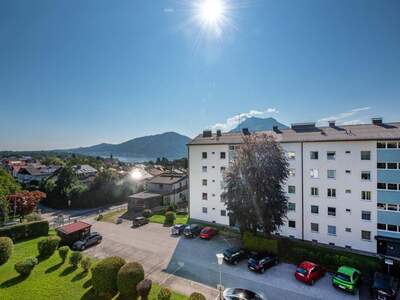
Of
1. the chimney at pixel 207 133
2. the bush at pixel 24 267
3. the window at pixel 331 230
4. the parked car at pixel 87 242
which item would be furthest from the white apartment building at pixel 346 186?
the bush at pixel 24 267

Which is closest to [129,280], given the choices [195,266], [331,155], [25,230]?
[195,266]

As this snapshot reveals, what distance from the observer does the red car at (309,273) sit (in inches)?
709

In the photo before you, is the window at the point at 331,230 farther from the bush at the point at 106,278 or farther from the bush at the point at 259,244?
the bush at the point at 106,278

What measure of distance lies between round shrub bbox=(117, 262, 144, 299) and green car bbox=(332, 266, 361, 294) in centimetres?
1477

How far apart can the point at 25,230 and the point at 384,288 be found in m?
36.6

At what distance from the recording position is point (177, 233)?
29.5 meters

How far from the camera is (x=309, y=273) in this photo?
59.4ft

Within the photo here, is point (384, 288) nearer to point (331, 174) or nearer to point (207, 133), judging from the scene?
point (331, 174)

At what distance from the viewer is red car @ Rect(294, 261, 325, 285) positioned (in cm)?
1800

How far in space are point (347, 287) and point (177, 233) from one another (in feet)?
62.0

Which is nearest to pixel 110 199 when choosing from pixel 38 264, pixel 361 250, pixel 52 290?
pixel 38 264

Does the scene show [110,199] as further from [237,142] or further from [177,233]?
[237,142]

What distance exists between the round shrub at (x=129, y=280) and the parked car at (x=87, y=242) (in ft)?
41.9

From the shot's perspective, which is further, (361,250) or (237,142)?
(237,142)
